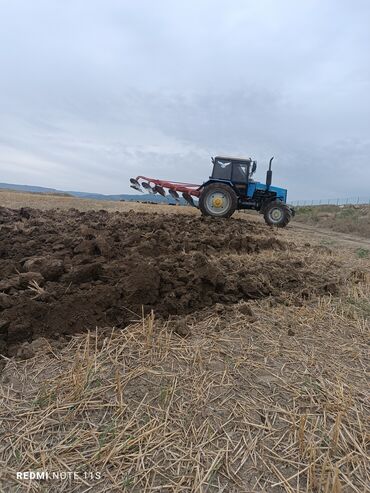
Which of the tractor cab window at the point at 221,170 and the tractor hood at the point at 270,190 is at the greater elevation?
the tractor cab window at the point at 221,170

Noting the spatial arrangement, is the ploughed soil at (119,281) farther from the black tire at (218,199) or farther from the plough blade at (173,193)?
the plough blade at (173,193)

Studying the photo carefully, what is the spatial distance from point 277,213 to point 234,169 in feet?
7.24

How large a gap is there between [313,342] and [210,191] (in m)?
9.97

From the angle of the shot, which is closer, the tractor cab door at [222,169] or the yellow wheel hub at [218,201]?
the yellow wheel hub at [218,201]

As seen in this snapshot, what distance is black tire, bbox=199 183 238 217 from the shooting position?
12422 mm

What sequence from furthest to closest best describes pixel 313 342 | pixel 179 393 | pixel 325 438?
1. pixel 313 342
2. pixel 179 393
3. pixel 325 438

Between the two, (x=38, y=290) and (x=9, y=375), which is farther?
(x=38, y=290)

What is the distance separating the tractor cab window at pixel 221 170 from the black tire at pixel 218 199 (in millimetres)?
778

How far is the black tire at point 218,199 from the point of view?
12.4m

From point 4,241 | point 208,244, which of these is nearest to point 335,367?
point 208,244

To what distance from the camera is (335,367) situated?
2.55 metres

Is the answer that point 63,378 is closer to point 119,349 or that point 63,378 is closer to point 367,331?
point 119,349

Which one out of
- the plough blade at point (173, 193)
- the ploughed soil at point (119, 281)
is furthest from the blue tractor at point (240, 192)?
the ploughed soil at point (119, 281)

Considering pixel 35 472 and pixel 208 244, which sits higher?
pixel 208 244
